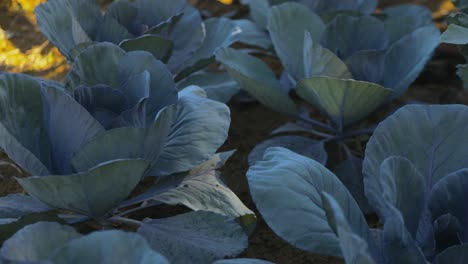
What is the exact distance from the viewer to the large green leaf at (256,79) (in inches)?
75.9

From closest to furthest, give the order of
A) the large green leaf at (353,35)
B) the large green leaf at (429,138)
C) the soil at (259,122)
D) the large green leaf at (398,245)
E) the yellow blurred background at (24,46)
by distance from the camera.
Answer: the large green leaf at (398,245) → the large green leaf at (429,138) → the soil at (259,122) → the large green leaf at (353,35) → the yellow blurred background at (24,46)

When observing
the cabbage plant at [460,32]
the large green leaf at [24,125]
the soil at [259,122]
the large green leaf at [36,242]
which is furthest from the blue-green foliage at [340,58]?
the large green leaf at [36,242]

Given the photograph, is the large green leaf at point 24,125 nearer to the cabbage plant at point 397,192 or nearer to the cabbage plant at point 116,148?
the cabbage plant at point 116,148

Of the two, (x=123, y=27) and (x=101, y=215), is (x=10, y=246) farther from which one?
(x=123, y=27)

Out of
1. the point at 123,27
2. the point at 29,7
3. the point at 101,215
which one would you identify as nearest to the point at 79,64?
the point at 101,215

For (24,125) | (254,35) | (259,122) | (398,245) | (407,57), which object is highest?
(24,125)

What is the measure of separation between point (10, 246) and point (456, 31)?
105 cm

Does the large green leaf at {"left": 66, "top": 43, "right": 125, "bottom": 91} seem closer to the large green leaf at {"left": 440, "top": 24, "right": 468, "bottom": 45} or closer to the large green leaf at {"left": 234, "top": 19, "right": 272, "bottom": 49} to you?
the large green leaf at {"left": 440, "top": 24, "right": 468, "bottom": 45}

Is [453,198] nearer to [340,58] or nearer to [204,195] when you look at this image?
[204,195]

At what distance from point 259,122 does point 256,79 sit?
464 millimetres

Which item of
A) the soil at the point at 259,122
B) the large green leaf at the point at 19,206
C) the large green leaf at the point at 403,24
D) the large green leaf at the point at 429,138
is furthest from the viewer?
the large green leaf at the point at 403,24

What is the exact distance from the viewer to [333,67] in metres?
1.90

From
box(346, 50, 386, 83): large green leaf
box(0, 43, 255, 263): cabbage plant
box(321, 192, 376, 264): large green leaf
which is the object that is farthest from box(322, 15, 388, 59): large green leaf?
box(321, 192, 376, 264): large green leaf

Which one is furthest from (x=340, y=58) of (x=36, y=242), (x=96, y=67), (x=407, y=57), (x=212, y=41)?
(x=36, y=242)
